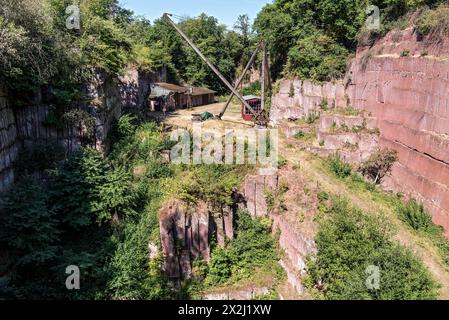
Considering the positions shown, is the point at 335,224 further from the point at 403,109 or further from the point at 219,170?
the point at 403,109

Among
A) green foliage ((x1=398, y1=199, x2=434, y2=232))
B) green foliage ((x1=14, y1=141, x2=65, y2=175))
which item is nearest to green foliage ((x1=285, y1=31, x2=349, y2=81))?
green foliage ((x1=398, y1=199, x2=434, y2=232))

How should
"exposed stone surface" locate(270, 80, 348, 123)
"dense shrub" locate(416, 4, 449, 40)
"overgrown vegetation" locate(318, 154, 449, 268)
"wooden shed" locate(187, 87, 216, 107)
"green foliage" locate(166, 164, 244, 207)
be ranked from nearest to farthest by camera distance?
"overgrown vegetation" locate(318, 154, 449, 268) → "dense shrub" locate(416, 4, 449, 40) → "green foliage" locate(166, 164, 244, 207) → "exposed stone surface" locate(270, 80, 348, 123) → "wooden shed" locate(187, 87, 216, 107)

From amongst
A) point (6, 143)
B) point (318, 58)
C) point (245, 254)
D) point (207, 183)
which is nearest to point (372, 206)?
point (245, 254)

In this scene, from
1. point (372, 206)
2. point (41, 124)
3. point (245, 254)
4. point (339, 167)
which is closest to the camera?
point (41, 124)

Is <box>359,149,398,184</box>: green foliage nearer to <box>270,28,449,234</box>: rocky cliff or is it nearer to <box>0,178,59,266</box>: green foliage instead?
<box>270,28,449,234</box>: rocky cliff

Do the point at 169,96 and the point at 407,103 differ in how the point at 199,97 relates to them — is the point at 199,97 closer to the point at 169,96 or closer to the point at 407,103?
the point at 169,96

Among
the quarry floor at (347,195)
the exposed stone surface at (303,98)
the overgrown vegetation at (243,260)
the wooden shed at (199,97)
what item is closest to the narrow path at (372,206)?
the quarry floor at (347,195)

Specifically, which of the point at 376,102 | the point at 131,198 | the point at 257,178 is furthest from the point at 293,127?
the point at 131,198
